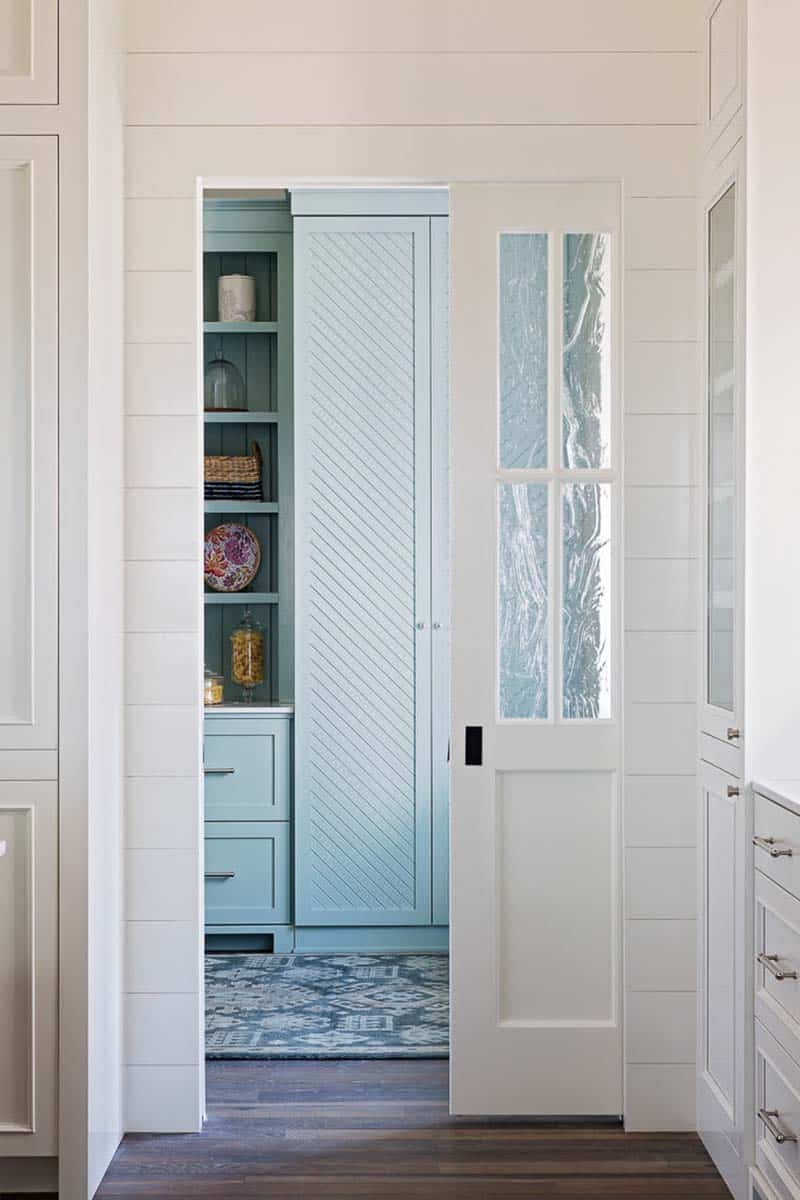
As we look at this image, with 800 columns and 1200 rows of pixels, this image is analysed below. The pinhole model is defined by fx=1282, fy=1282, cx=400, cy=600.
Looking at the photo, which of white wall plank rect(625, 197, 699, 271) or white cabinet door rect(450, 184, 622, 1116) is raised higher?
white wall plank rect(625, 197, 699, 271)

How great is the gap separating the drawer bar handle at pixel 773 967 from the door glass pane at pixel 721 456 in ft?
1.76

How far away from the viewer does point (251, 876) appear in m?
4.62

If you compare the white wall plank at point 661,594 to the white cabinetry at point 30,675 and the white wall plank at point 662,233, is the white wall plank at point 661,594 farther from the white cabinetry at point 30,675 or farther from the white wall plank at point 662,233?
the white cabinetry at point 30,675

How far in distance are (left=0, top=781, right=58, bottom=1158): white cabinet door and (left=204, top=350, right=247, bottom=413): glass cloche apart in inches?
99.9

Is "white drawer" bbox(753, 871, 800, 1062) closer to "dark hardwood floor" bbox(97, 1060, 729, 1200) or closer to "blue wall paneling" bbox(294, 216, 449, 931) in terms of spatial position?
"dark hardwood floor" bbox(97, 1060, 729, 1200)

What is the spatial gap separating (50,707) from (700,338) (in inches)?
67.6

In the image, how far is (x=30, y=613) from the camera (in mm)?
2719

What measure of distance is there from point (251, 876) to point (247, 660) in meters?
0.83

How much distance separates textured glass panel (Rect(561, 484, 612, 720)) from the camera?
3.12 m

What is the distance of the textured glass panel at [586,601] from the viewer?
3.12m

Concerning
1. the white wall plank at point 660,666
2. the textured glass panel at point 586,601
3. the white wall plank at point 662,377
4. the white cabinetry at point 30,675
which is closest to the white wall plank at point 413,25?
the white cabinetry at point 30,675

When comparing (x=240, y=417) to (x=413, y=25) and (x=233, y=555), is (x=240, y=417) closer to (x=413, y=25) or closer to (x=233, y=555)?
(x=233, y=555)

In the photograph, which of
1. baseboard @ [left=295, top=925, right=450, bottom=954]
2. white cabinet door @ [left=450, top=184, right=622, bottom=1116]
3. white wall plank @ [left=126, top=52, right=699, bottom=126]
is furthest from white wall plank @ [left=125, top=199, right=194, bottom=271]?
baseboard @ [left=295, top=925, right=450, bottom=954]

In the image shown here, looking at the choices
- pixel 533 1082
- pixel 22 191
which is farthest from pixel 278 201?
pixel 533 1082
